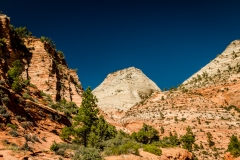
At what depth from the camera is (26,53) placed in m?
49.3

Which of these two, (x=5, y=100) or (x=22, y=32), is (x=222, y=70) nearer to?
(x=22, y=32)

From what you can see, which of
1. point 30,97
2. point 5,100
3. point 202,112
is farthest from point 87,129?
point 202,112

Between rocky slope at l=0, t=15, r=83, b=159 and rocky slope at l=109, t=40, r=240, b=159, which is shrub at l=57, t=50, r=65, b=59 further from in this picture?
rocky slope at l=109, t=40, r=240, b=159

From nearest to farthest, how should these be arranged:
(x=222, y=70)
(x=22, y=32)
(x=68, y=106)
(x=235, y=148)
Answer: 1. (x=235, y=148)
2. (x=68, y=106)
3. (x=22, y=32)
4. (x=222, y=70)

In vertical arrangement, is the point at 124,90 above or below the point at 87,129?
above

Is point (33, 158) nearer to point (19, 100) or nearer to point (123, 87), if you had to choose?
point (19, 100)

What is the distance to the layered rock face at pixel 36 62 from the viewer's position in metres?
42.9

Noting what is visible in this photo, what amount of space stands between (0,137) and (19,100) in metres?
10.8

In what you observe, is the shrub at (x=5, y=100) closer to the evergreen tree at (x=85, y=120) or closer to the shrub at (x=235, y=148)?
the evergreen tree at (x=85, y=120)

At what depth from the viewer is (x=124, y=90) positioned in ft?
373

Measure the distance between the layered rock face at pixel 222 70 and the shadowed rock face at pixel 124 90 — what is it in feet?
82.7

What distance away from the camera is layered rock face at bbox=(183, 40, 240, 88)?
80812 mm

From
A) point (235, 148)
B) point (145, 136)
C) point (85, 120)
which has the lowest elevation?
point (235, 148)

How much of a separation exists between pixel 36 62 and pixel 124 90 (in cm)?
6799
